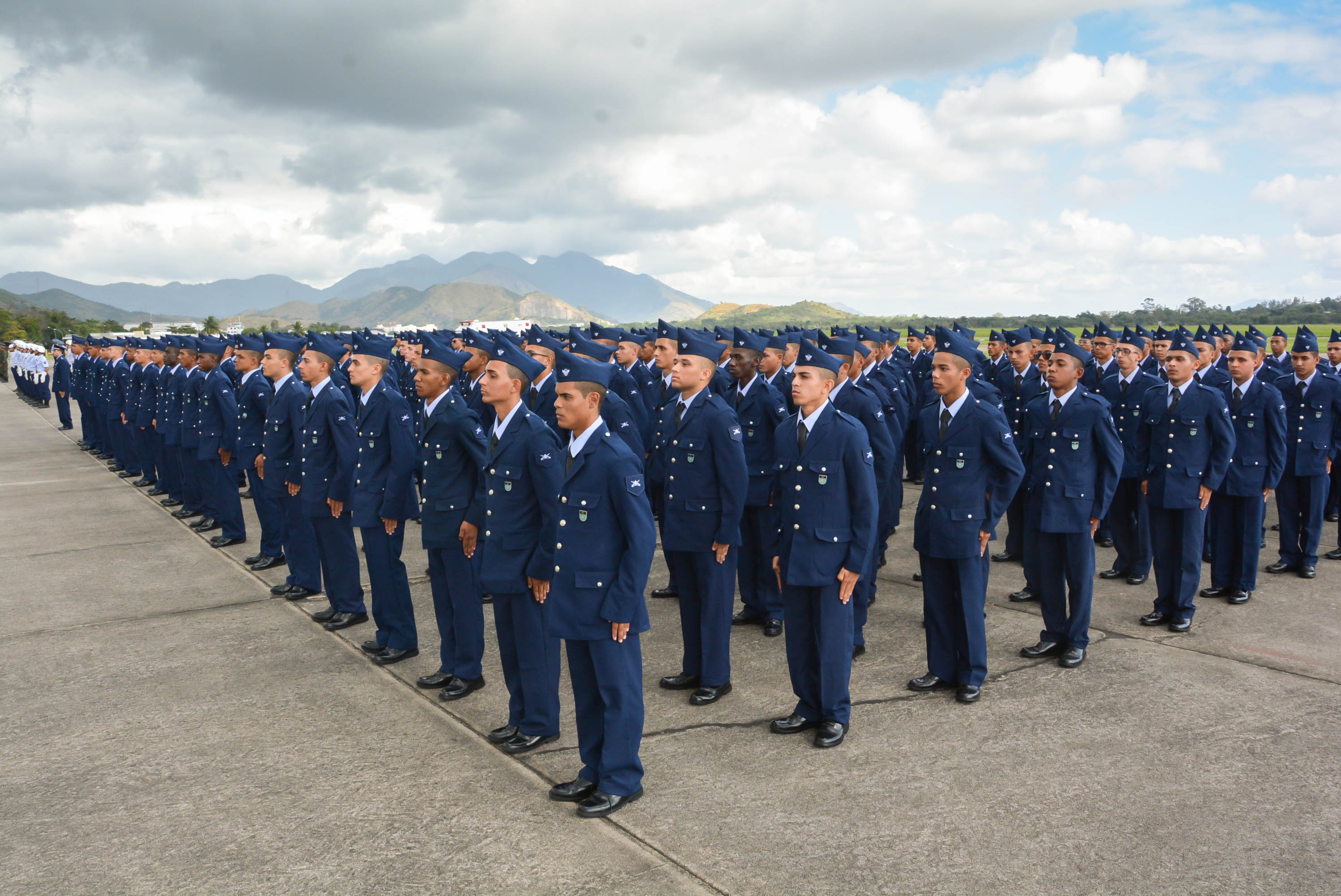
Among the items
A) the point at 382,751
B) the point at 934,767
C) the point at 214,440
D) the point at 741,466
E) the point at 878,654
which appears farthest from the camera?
the point at 214,440

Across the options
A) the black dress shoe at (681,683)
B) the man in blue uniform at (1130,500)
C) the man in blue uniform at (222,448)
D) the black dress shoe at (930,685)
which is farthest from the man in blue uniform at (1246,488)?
the man in blue uniform at (222,448)

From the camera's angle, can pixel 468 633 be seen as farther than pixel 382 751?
Yes

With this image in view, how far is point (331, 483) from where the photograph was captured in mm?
6984

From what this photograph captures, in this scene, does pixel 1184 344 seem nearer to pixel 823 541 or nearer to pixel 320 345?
pixel 823 541

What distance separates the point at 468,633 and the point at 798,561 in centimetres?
226

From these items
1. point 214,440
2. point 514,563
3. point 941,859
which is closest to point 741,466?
point 514,563

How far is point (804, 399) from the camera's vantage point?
4.88m

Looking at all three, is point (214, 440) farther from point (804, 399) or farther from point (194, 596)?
point (804, 399)

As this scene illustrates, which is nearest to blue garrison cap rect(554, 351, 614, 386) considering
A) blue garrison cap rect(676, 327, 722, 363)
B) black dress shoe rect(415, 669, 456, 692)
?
blue garrison cap rect(676, 327, 722, 363)

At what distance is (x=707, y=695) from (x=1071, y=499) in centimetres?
295

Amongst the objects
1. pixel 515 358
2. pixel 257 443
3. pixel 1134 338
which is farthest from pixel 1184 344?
pixel 257 443

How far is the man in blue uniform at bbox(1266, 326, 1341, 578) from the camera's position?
8281 millimetres

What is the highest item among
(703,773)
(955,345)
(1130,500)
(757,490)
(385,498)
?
(955,345)

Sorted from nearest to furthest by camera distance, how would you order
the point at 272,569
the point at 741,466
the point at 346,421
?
the point at 741,466
the point at 346,421
the point at 272,569
